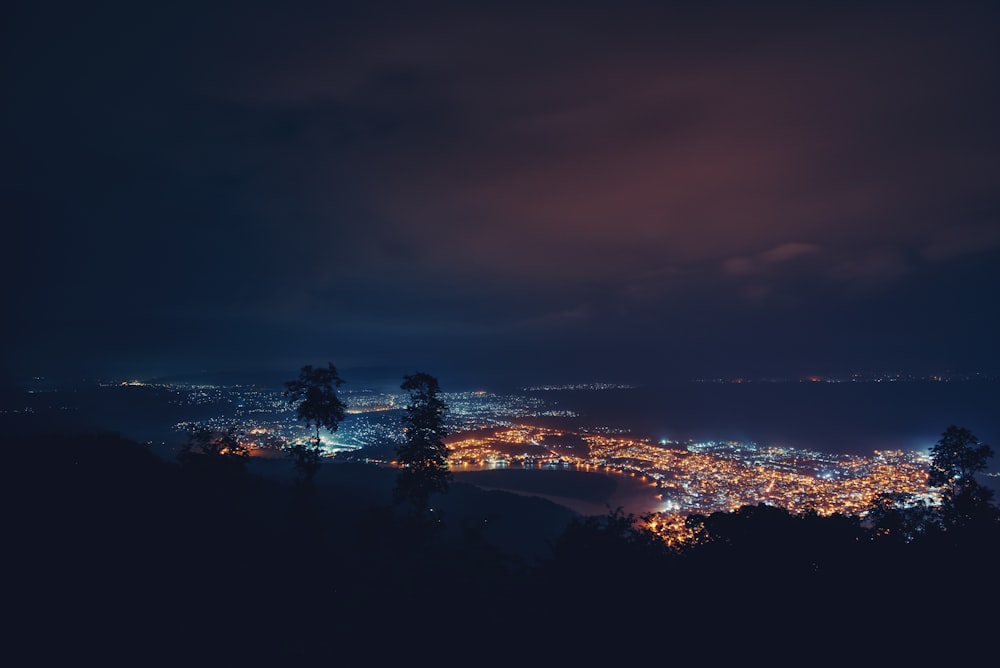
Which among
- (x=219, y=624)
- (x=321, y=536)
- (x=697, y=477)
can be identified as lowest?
(x=697, y=477)

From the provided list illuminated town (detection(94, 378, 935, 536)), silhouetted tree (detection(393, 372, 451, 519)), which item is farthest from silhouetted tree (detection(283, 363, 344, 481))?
illuminated town (detection(94, 378, 935, 536))

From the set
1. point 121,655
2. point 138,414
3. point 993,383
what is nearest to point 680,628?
point 121,655

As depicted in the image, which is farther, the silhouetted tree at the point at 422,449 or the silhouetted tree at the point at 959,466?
the silhouetted tree at the point at 422,449

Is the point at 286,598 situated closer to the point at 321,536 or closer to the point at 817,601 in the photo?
the point at 321,536

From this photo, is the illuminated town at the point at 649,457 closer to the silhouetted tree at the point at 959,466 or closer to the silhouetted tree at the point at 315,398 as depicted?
the silhouetted tree at the point at 959,466

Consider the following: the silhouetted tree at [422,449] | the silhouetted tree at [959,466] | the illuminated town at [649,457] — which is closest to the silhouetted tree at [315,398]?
the silhouetted tree at [422,449]

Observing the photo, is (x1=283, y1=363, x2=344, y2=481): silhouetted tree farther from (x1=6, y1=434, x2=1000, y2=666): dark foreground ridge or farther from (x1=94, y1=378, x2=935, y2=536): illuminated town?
(x1=94, y1=378, x2=935, y2=536): illuminated town

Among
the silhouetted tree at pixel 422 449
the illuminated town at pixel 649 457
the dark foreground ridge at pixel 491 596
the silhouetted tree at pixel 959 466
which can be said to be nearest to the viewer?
the dark foreground ridge at pixel 491 596

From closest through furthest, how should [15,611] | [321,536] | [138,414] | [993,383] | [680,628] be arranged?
[680,628] < [15,611] < [321,536] < [138,414] < [993,383]
